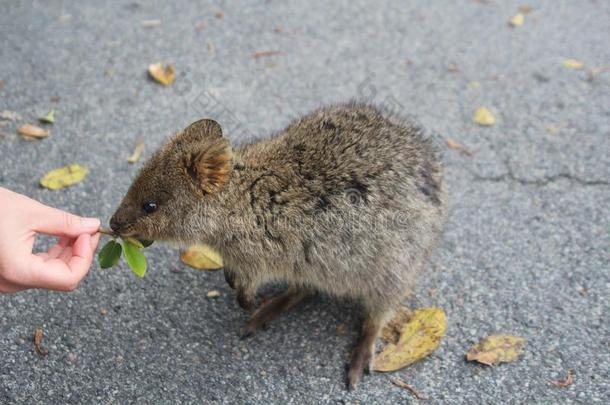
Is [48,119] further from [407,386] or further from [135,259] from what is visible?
[407,386]

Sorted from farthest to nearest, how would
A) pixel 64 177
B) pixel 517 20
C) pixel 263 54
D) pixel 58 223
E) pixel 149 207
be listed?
pixel 517 20 < pixel 263 54 < pixel 64 177 < pixel 149 207 < pixel 58 223

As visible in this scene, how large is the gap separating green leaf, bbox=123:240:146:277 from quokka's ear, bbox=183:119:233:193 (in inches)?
17.2

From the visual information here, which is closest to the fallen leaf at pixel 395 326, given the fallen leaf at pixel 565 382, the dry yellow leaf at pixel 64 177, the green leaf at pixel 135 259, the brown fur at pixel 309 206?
the brown fur at pixel 309 206

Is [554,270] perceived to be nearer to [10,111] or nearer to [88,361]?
[88,361]

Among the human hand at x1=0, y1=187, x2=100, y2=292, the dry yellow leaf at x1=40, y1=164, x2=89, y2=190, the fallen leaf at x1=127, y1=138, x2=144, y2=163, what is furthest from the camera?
the fallen leaf at x1=127, y1=138, x2=144, y2=163

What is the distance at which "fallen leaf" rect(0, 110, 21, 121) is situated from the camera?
4.68m

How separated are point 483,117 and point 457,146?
1.51ft

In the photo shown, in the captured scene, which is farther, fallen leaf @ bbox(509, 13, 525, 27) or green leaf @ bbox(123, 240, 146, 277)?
fallen leaf @ bbox(509, 13, 525, 27)

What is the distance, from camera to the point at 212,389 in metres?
3.12

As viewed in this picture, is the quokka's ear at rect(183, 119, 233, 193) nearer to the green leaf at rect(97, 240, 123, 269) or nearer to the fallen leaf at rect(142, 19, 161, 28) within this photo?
the green leaf at rect(97, 240, 123, 269)

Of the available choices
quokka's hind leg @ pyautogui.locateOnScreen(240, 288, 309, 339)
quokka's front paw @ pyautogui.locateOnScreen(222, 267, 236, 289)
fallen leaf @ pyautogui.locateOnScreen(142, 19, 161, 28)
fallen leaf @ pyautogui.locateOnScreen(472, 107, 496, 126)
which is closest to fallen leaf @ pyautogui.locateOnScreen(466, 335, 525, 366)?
quokka's hind leg @ pyautogui.locateOnScreen(240, 288, 309, 339)

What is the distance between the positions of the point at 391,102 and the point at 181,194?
8.49 ft

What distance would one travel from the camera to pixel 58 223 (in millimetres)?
2592

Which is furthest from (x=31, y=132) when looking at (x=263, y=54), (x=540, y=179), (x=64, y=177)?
(x=540, y=179)
